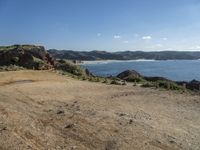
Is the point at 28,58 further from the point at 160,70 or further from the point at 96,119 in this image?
the point at 160,70

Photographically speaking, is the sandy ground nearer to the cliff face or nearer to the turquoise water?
the cliff face

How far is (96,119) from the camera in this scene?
1261cm

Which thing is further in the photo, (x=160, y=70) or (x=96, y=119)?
(x=160, y=70)

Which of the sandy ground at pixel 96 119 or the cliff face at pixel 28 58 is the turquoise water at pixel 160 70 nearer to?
the cliff face at pixel 28 58

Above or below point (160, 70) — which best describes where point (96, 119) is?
above

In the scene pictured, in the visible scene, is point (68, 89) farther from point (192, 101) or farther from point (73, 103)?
point (192, 101)

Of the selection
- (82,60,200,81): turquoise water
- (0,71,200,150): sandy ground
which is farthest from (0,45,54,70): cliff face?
(82,60,200,81): turquoise water

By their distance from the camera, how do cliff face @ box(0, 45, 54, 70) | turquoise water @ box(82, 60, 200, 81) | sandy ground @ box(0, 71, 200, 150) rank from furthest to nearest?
turquoise water @ box(82, 60, 200, 81)
cliff face @ box(0, 45, 54, 70)
sandy ground @ box(0, 71, 200, 150)

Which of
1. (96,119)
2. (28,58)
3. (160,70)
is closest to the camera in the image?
(96,119)

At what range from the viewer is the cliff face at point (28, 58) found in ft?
107

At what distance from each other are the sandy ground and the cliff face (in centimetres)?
1233

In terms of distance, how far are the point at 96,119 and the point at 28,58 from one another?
22237 mm

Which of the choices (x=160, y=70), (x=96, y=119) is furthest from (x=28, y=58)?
(x=160, y=70)

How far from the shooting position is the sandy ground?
1014 cm
